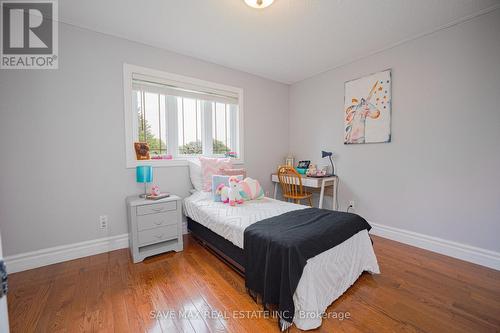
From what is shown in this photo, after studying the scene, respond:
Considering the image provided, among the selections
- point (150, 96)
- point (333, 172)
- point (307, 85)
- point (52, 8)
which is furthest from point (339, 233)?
point (52, 8)

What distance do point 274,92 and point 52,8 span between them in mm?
2897

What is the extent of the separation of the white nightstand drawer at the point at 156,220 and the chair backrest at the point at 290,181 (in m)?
1.71

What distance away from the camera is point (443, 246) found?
225 centimetres

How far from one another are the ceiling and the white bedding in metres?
1.88

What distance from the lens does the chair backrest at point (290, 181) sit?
10.4 ft

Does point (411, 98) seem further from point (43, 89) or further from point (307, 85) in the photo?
point (43, 89)

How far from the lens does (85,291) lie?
66.0 inches

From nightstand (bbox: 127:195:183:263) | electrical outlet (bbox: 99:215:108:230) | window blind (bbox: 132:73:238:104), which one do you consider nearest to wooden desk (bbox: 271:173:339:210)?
window blind (bbox: 132:73:238:104)

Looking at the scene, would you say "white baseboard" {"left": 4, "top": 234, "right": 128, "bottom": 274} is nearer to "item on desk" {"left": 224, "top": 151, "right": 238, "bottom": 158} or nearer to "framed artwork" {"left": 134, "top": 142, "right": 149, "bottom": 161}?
"framed artwork" {"left": 134, "top": 142, "right": 149, "bottom": 161}

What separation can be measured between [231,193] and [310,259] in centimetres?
115

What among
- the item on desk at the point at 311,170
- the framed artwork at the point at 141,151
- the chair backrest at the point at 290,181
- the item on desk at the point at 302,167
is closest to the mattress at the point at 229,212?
the framed artwork at the point at 141,151

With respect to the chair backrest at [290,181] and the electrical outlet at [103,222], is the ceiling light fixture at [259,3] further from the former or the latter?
the electrical outlet at [103,222]

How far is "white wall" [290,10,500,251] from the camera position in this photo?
6.52ft

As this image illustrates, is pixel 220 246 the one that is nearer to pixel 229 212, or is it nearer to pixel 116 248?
pixel 229 212
